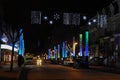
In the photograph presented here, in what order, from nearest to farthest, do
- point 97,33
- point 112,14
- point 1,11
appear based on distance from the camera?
1. point 1,11
2. point 112,14
3. point 97,33

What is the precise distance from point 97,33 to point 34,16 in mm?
42408

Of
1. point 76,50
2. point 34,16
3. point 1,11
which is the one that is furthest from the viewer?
point 76,50

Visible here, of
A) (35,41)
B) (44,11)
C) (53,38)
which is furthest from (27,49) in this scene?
(44,11)

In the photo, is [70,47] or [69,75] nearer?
[69,75]

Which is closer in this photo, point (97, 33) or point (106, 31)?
point (106, 31)

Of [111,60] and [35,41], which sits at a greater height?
[35,41]

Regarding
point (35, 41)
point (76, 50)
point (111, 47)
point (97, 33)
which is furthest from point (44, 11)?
point (35, 41)

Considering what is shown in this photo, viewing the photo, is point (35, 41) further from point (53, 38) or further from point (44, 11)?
point (44, 11)

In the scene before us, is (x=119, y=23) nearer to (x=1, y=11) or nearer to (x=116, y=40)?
(x=116, y=40)

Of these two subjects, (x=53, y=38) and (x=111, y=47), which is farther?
(x=53, y=38)

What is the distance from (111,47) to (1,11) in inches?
902

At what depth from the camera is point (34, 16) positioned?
46688mm

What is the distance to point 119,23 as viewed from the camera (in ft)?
220

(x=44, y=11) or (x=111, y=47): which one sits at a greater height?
(x=44, y=11)
